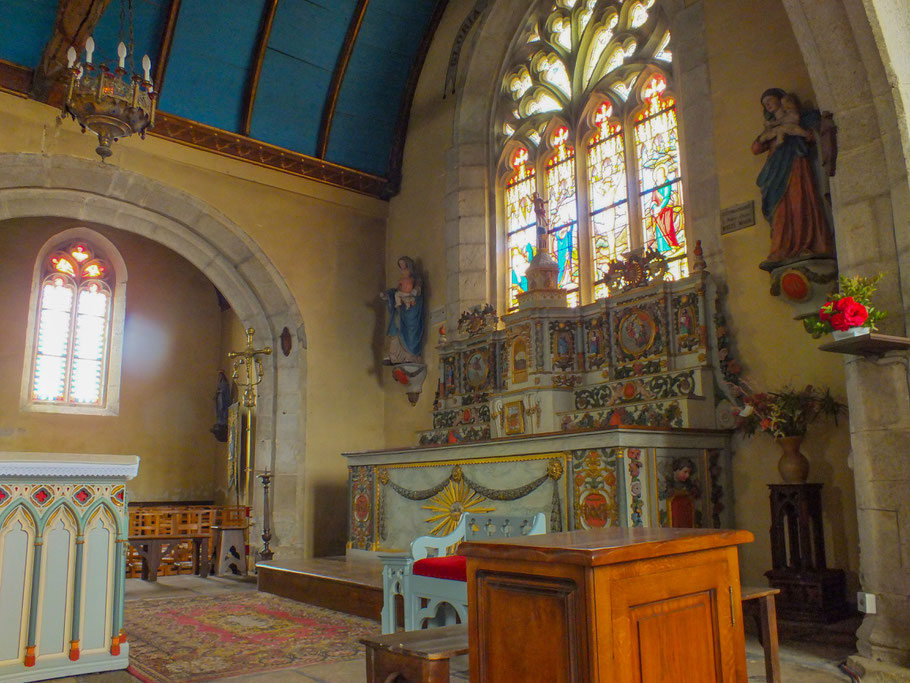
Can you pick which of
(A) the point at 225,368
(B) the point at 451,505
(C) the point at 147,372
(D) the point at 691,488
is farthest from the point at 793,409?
(C) the point at 147,372

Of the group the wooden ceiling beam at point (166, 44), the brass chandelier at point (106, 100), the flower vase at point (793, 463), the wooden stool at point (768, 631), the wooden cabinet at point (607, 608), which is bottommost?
the wooden stool at point (768, 631)

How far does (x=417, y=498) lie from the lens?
690 centimetres

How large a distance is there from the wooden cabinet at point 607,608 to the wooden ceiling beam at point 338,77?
8450 mm

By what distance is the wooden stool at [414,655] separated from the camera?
2432 millimetres

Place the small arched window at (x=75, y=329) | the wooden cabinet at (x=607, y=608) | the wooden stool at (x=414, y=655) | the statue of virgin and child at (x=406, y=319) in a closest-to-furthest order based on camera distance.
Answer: the wooden cabinet at (x=607, y=608)
the wooden stool at (x=414, y=655)
the statue of virgin and child at (x=406, y=319)
the small arched window at (x=75, y=329)

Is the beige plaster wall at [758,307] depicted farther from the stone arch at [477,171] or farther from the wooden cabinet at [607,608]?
Answer: the wooden cabinet at [607,608]

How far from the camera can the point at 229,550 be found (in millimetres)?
8945

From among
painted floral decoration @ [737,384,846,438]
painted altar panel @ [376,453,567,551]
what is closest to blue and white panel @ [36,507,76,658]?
painted altar panel @ [376,453,567,551]

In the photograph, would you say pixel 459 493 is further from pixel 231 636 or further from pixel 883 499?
pixel 883 499

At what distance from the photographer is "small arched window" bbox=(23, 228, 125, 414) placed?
1123cm

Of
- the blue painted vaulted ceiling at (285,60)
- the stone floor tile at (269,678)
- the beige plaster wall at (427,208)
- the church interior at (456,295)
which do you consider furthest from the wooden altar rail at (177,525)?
the stone floor tile at (269,678)

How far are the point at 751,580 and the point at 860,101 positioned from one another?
10.6ft

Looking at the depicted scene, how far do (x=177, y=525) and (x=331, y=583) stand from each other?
158 inches

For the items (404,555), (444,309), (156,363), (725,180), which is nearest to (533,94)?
(444,309)
